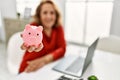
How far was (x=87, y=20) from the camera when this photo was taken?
209 centimetres

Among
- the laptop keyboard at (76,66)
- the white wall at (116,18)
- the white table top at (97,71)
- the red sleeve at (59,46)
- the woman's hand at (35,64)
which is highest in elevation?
the white wall at (116,18)

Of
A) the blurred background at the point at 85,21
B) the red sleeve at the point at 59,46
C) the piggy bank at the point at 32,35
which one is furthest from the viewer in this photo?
the blurred background at the point at 85,21

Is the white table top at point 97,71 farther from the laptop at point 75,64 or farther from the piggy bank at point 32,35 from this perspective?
the piggy bank at point 32,35

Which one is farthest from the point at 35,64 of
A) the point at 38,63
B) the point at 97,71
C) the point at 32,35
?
the point at 32,35

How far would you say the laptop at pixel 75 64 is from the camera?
908 mm

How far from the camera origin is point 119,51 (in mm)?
1398

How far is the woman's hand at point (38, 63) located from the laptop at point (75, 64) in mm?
80

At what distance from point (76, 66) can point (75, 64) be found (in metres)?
0.03

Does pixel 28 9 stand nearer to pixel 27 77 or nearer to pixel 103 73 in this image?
pixel 27 77

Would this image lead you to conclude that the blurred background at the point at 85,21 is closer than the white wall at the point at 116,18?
No

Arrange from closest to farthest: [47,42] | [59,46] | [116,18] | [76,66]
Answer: [47,42]
[76,66]
[59,46]
[116,18]

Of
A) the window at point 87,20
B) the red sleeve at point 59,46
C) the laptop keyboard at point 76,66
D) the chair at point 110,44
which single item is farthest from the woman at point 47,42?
the window at point 87,20

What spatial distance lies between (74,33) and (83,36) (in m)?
0.18

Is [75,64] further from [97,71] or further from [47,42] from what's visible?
[47,42]
